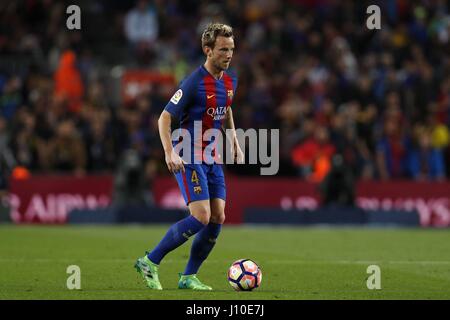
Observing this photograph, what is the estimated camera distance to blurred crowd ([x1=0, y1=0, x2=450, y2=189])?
71.0ft

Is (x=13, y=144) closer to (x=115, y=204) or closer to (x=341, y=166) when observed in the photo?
(x=115, y=204)

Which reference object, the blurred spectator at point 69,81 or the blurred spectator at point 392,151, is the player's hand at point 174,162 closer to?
the blurred spectator at point 392,151

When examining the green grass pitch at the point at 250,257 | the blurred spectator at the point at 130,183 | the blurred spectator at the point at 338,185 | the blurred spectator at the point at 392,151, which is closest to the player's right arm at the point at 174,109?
the green grass pitch at the point at 250,257

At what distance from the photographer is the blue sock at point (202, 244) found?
9.90 meters

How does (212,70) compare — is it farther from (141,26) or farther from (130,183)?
(141,26)

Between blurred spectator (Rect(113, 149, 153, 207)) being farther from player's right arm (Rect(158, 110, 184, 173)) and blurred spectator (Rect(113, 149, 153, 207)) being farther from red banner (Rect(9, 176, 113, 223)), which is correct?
player's right arm (Rect(158, 110, 184, 173))

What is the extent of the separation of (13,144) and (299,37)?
7.67 metres

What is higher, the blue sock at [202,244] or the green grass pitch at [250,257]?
the blue sock at [202,244]

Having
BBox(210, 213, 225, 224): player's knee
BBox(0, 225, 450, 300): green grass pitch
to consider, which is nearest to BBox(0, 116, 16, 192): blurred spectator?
BBox(0, 225, 450, 300): green grass pitch

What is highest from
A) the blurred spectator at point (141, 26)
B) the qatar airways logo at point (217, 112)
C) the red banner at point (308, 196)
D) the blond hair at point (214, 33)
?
the blurred spectator at point (141, 26)

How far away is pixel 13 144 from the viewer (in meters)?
21.0

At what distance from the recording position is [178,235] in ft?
31.7

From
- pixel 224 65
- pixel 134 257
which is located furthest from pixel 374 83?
pixel 224 65

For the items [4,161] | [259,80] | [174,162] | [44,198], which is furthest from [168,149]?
[259,80]
